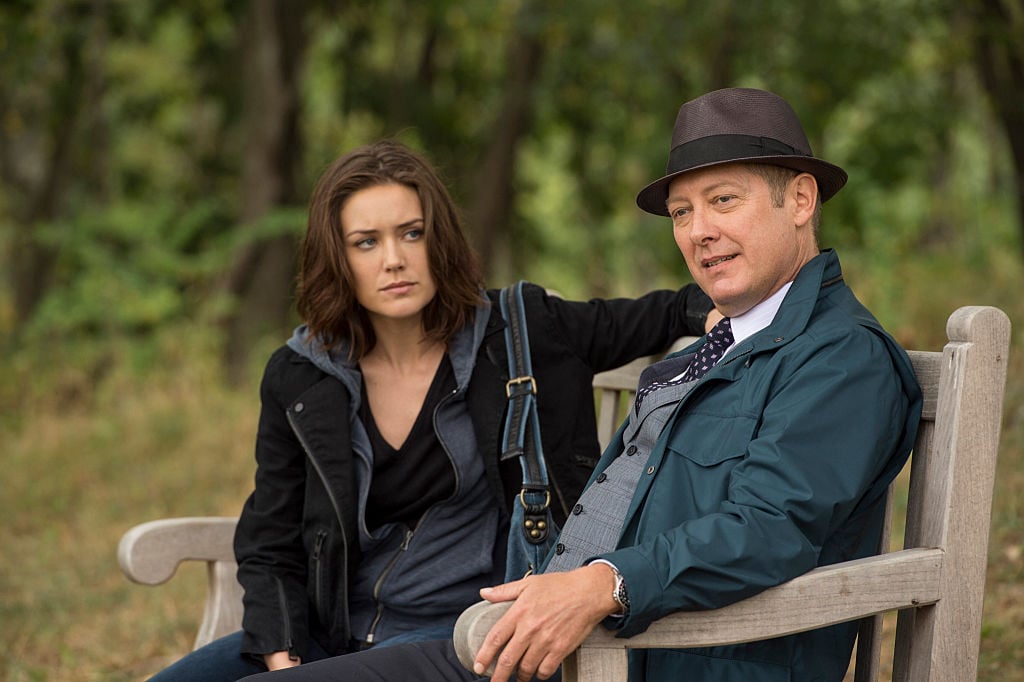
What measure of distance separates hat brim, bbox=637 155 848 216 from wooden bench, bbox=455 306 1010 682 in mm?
396

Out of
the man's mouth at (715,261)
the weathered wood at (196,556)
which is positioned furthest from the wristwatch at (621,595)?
the weathered wood at (196,556)

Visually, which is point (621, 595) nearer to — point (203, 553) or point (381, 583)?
point (381, 583)

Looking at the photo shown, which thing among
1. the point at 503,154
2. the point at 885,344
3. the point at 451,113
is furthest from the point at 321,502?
the point at 451,113

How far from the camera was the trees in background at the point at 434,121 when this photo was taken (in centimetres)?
953

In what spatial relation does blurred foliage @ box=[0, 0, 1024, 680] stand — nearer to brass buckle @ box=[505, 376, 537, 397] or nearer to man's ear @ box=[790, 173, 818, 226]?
brass buckle @ box=[505, 376, 537, 397]

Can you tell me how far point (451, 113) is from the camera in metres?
13.3

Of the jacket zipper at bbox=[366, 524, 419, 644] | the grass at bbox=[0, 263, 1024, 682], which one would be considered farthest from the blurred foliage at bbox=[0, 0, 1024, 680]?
the jacket zipper at bbox=[366, 524, 419, 644]

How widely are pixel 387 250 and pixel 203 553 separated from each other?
1.03 m

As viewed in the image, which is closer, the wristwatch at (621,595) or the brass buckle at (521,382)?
the wristwatch at (621,595)

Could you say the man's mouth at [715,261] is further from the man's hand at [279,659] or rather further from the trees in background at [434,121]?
the trees in background at [434,121]

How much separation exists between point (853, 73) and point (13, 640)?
751 centimetres

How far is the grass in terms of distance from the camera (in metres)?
4.92

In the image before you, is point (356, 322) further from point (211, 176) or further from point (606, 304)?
point (211, 176)

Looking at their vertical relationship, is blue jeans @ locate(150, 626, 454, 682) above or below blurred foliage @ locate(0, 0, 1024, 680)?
below
